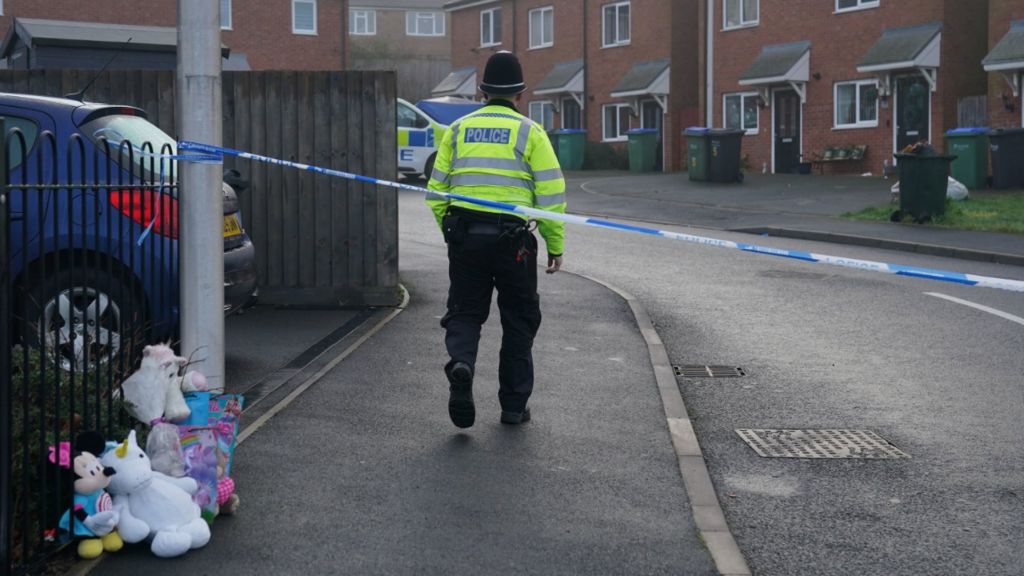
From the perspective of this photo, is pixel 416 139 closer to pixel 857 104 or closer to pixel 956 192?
pixel 857 104

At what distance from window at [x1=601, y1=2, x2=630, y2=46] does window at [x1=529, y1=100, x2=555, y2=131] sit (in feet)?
13.2

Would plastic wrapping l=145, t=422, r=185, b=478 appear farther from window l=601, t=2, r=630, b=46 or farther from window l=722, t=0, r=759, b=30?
window l=601, t=2, r=630, b=46

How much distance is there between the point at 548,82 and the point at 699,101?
7.63 m

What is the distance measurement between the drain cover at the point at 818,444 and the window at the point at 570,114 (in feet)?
130

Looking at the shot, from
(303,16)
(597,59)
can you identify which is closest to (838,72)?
(597,59)

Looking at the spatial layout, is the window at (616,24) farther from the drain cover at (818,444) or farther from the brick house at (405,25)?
the drain cover at (818,444)

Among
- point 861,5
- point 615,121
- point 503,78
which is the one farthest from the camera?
point 615,121

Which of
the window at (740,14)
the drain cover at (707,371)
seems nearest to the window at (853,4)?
the window at (740,14)

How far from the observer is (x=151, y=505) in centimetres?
470

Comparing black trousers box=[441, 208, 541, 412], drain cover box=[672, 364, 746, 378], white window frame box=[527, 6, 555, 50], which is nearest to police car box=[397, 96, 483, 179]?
white window frame box=[527, 6, 555, 50]

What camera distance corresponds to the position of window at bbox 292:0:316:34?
44000mm

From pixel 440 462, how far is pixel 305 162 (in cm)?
540

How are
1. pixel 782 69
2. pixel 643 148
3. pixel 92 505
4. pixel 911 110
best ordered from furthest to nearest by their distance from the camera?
pixel 643 148
pixel 782 69
pixel 911 110
pixel 92 505

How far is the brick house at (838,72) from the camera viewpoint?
3161cm
